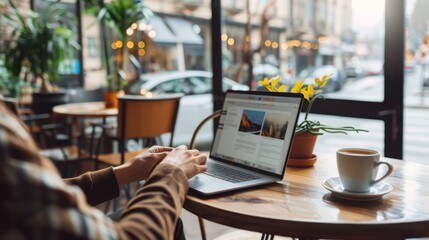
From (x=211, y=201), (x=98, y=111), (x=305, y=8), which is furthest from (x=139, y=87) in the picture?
(x=211, y=201)

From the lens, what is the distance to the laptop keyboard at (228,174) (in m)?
1.19

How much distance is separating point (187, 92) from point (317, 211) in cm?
410

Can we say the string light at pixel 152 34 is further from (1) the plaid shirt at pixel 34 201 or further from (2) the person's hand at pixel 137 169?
(1) the plaid shirt at pixel 34 201

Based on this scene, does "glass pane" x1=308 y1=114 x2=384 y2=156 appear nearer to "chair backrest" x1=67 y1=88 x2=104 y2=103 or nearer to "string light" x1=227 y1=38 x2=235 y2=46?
"string light" x1=227 y1=38 x2=235 y2=46

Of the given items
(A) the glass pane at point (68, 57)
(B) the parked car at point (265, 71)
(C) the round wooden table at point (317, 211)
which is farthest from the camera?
(A) the glass pane at point (68, 57)

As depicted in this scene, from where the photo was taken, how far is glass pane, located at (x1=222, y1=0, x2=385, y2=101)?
2.57 meters

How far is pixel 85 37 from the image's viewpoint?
229 inches

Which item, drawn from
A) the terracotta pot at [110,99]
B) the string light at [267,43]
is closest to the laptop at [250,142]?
the string light at [267,43]

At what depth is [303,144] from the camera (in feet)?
4.49

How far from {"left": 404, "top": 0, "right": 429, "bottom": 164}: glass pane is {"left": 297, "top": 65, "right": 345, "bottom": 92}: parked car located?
0.41 metres

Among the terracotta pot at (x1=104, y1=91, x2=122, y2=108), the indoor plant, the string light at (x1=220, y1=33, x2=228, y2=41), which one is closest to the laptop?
the string light at (x1=220, y1=33, x2=228, y2=41)

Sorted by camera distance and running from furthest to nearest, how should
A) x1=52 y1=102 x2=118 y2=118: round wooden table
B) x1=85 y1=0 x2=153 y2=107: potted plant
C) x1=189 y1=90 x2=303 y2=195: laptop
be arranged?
x1=85 y1=0 x2=153 y2=107: potted plant < x1=52 y1=102 x2=118 y2=118: round wooden table < x1=189 y1=90 x2=303 y2=195: laptop

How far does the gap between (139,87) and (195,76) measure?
2.23 ft

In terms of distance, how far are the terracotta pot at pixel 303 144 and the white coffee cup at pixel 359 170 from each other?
1.06ft
